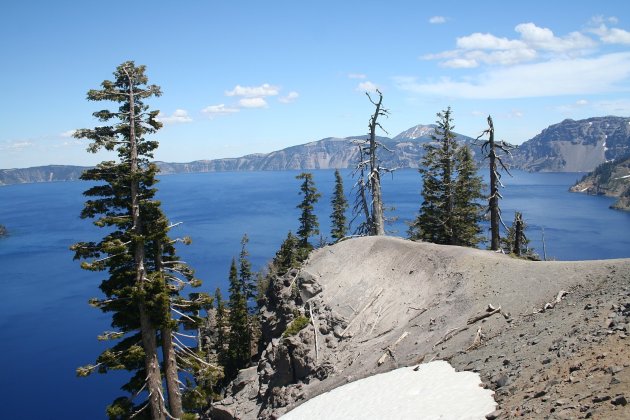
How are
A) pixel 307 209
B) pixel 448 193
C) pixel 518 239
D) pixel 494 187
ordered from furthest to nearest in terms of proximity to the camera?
1. pixel 307 209
2. pixel 448 193
3. pixel 518 239
4. pixel 494 187

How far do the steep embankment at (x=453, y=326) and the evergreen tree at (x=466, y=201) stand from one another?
36.5ft

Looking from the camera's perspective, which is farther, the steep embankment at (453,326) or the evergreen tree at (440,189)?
the evergreen tree at (440,189)

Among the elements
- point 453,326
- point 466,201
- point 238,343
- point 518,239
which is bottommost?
point 238,343

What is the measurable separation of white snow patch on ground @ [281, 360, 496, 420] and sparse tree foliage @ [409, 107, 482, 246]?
21521 millimetres

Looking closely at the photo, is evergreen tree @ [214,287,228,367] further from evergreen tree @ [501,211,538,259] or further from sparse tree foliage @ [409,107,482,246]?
evergreen tree @ [501,211,538,259]

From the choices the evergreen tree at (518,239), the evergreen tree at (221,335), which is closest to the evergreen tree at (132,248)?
the evergreen tree at (518,239)

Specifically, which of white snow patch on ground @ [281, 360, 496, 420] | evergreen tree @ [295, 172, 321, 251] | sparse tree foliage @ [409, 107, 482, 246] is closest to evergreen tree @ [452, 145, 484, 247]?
sparse tree foliage @ [409, 107, 482, 246]

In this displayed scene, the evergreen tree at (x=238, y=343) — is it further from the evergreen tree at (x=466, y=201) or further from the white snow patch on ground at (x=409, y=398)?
the white snow patch on ground at (x=409, y=398)

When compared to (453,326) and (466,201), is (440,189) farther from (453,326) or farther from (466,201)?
(453,326)

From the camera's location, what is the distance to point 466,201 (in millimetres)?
39312

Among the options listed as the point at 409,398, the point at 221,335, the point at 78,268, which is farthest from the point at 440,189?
the point at 78,268

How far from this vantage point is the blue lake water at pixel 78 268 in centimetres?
5566

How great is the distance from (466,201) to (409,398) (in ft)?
89.6

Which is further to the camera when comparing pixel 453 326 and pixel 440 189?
pixel 440 189
